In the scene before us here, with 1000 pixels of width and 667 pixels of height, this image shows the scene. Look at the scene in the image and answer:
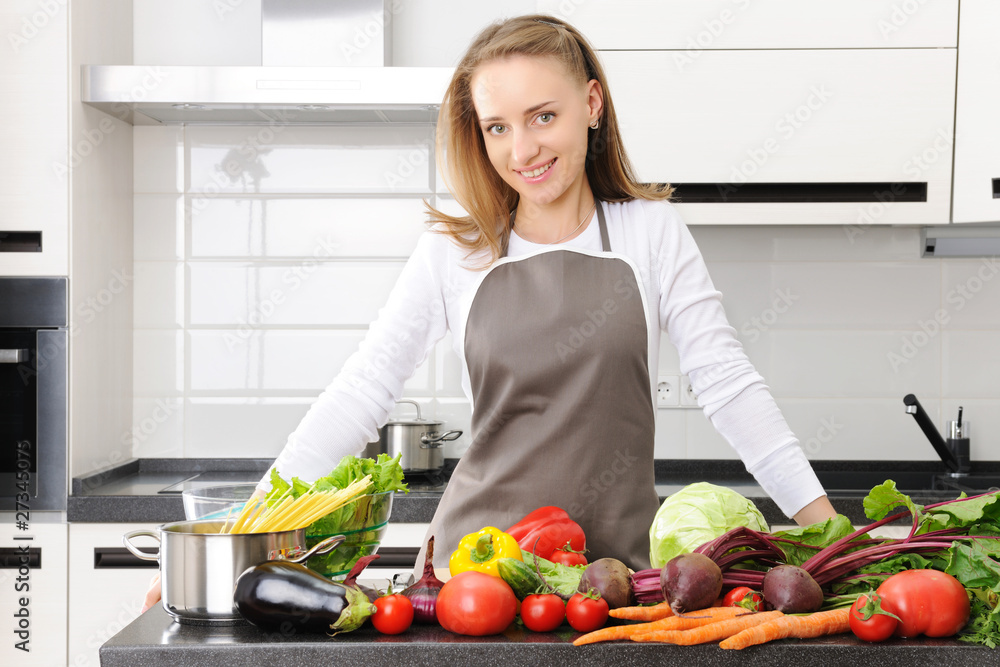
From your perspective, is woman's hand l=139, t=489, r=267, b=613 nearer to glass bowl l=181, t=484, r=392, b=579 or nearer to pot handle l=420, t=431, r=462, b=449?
glass bowl l=181, t=484, r=392, b=579

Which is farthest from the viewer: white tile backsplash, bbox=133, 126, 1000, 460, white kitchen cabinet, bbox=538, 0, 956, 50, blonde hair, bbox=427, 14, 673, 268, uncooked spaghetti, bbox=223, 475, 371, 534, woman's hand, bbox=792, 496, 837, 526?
white tile backsplash, bbox=133, 126, 1000, 460

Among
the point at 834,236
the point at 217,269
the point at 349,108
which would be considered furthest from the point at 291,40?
the point at 834,236

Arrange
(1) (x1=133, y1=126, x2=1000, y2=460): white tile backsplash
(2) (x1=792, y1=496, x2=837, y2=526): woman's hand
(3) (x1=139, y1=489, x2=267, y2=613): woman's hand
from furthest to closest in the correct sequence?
1. (1) (x1=133, y1=126, x2=1000, y2=460): white tile backsplash
2. (2) (x1=792, y1=496, x2=837, y2=526): woman's hand
3. (3) (x1=139, y1=489, x2=267, y2=613): woman's hand

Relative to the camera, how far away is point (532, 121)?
50.6 inches

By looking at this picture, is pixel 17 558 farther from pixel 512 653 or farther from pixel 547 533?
pixel 512 653

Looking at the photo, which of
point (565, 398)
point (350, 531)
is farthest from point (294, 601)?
point (565, 398)

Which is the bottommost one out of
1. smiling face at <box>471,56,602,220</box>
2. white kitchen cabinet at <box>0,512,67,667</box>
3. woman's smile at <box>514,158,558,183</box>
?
white kitchen cabinet at <box>0,512,67,667</box>

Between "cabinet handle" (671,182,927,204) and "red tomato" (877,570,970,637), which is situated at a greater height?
"cabinet handle" (671,182,927,204)

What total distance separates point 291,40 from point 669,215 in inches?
53.6

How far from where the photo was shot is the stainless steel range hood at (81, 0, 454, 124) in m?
2.15

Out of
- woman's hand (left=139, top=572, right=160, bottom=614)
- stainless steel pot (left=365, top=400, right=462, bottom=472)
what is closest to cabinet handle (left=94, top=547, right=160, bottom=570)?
stainless steel pot (left=365, top=400, right=462, bottom=472)

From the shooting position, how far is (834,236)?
8.34 feet

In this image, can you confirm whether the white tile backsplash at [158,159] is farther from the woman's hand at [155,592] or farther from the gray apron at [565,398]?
the woman's hand at [155,592]

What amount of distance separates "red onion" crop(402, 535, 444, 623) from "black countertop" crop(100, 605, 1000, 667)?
5 centimetres
